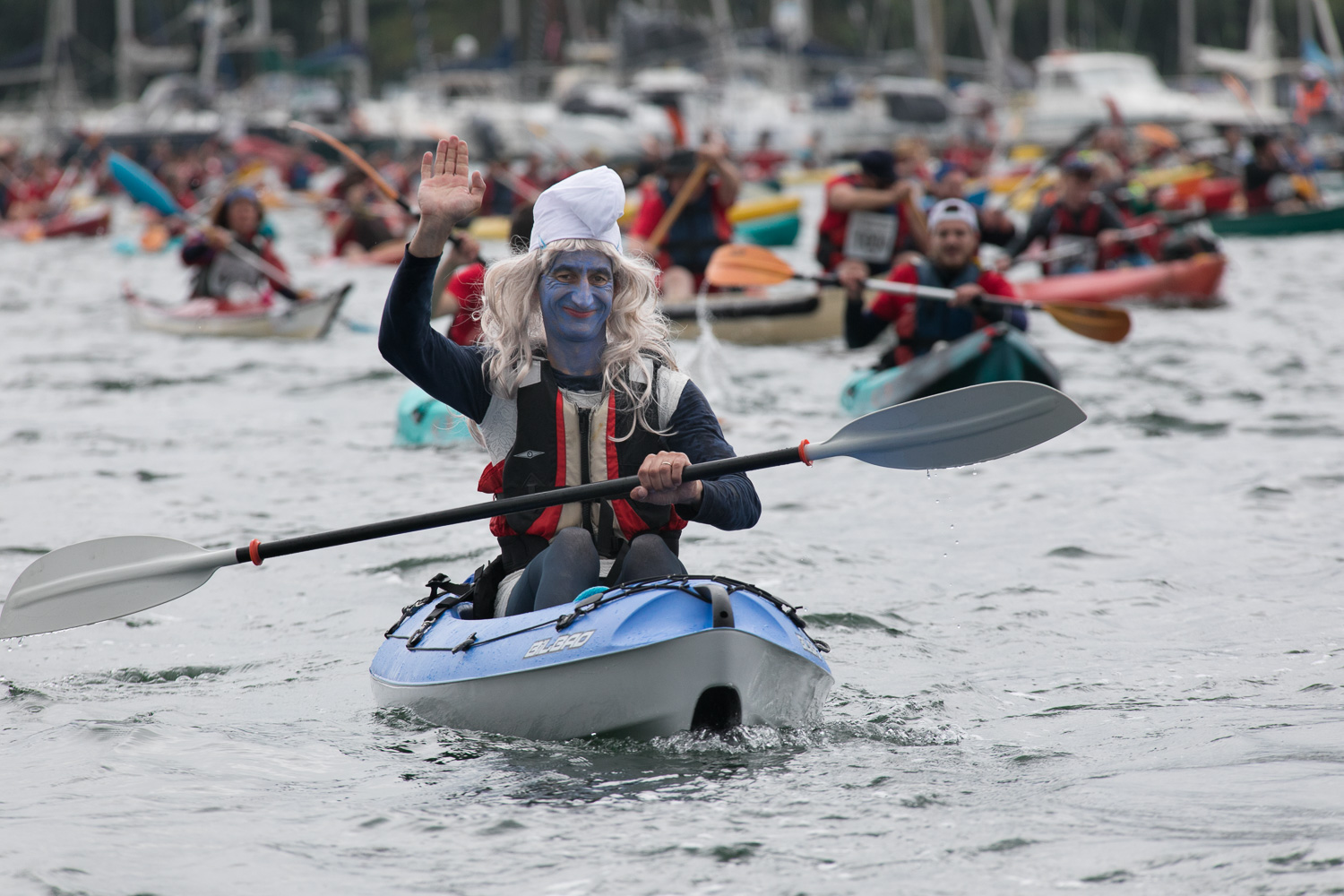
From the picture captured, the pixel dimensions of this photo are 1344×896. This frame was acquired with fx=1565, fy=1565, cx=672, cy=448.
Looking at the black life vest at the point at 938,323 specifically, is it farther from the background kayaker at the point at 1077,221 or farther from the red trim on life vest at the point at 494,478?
the red trim on life vest at the point at 494,478

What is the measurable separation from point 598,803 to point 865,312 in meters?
5.20

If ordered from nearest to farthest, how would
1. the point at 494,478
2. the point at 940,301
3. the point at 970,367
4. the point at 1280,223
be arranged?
the point at 494,478
the point at 970,367
the point at 940,301
the point at 1280,223

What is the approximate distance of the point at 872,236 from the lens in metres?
10.3

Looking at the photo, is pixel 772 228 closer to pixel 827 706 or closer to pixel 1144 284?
pixel 1144 284

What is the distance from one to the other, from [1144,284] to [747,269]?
4.96m

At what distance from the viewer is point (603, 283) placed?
151 inches

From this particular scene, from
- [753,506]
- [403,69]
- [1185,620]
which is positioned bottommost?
[1185,620]

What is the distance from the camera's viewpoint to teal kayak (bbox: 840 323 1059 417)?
7727 millimetres

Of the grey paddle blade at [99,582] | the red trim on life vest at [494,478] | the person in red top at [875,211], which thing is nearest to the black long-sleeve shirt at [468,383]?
the red trim on life vest at [494,478]

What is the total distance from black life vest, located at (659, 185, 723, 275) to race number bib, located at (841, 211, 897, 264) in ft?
3.33

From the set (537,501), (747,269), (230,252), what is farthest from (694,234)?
(537,501)

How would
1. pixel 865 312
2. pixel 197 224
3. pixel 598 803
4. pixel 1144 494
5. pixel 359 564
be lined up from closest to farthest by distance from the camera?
pixel 598 803 → pixel 359 564 → pixel 1144 494 → pixel 865 312 → pixel 197 224

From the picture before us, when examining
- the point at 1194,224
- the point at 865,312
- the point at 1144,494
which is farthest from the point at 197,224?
the point at 1194,224

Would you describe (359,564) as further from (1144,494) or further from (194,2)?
(194,2)
